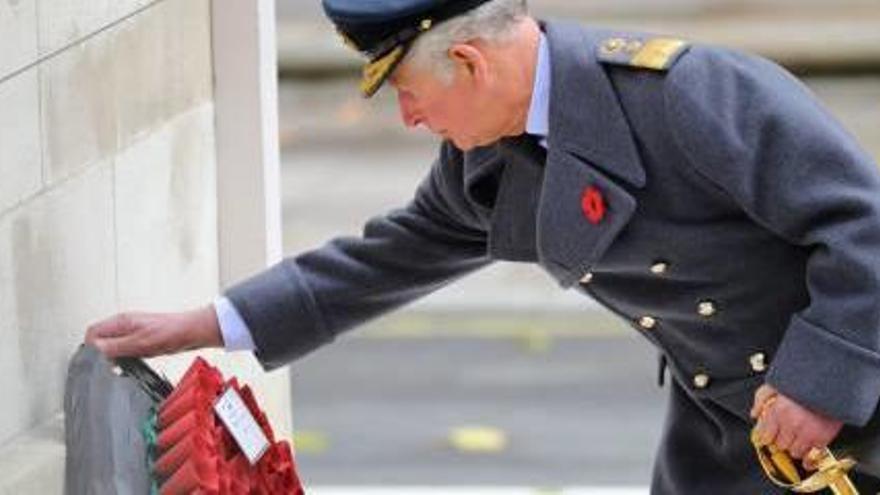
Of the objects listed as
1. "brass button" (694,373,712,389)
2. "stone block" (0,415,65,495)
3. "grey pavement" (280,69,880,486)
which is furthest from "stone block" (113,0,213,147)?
"grey pavement" (280,69,880,486)

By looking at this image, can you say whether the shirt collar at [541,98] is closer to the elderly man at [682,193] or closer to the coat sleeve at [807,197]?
the elderly man at [682,193]

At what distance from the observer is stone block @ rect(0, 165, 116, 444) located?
3943mm

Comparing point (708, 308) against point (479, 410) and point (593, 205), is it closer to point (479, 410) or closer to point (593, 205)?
point (593, 205)

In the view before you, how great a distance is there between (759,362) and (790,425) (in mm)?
186

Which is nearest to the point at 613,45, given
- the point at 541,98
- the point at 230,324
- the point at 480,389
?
the point at 541,98

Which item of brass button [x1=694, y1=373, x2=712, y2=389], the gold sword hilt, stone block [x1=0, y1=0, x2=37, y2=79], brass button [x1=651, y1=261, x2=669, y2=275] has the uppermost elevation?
stone block [x1=0, y1=0, x2=37, y2=79]

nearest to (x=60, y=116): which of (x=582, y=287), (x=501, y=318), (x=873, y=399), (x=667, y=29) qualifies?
(x=582, y=287)

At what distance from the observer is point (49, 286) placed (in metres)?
4.11

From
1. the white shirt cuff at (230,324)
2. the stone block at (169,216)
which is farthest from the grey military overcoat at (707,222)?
the stone block at (169,216)

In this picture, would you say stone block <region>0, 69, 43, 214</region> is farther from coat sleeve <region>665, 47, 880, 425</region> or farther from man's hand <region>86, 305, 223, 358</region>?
coat sleeve <region>665, 47, 880, 425</region>

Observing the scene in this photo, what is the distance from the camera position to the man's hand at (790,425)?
3.59 m

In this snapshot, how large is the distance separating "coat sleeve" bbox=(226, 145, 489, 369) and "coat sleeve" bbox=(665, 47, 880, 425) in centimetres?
62

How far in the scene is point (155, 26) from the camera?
15.7 feet

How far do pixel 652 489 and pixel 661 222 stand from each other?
61cm
